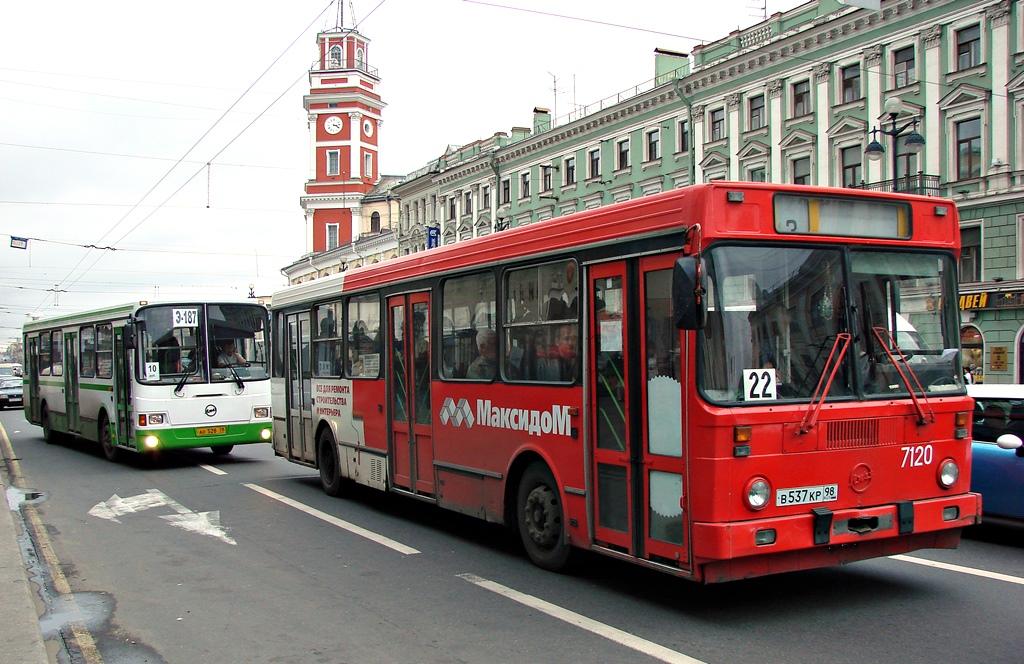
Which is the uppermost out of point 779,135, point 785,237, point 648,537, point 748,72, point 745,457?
point 748,72

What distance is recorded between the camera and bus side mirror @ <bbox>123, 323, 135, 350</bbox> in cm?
1664

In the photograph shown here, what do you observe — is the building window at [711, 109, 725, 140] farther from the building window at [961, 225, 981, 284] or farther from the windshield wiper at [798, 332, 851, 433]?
the windshield wiper at [798, 332, 851, 433]

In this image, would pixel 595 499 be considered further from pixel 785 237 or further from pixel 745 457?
pixel 785 237

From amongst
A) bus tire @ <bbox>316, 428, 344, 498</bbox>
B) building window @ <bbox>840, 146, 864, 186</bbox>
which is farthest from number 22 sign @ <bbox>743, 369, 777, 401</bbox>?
building window @ <bbox>840, 146, 864, 186</bbox>

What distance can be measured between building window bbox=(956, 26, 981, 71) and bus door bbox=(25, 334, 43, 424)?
28.8 meters

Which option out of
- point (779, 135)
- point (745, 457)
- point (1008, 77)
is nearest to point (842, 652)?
point (745, 457)

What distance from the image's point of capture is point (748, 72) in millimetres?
38625

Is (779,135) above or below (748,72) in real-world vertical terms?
below

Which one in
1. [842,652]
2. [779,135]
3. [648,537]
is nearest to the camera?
[842,652]

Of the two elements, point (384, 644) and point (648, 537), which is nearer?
point (384, 644)

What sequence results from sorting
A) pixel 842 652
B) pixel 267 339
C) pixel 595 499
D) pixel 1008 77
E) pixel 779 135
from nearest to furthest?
pixel 842 652, pixel 595 499, pixel 267 339, pixel 1008 77, pixel 779 135

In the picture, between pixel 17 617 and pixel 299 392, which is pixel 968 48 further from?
pixel 17 617

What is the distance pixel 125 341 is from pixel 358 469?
691 cm

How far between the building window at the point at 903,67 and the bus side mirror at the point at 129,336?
26.9 meters
